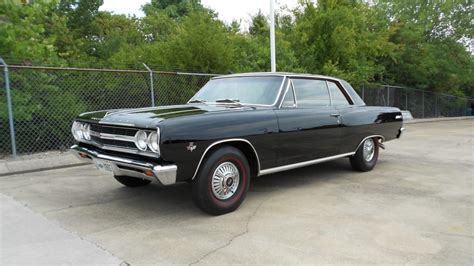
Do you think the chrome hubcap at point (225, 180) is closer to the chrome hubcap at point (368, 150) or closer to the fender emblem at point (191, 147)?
the fender emblem at point (191, 147)

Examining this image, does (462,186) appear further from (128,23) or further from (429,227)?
(128,23)

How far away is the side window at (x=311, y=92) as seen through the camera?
5.69 meters

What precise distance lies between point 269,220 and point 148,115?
174 centimetres

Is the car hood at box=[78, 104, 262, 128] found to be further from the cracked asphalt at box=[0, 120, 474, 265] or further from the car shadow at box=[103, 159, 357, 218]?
the cracked asphalt at box=[0, 120, 474, 265]


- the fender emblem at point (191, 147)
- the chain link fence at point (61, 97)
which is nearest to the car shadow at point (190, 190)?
the fender emblem at point (191, 147)

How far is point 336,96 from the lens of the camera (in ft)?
21.0

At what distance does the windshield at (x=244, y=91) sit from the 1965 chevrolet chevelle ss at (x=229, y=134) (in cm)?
1

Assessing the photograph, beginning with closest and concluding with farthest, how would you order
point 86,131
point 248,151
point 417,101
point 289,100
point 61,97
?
point 248,151 → point 86,131 → point 289,100 → point 61,97 → point 417,101

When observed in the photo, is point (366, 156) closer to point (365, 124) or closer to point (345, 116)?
point (365, 124)

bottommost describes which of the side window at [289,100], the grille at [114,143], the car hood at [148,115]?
the grille at [114,143]

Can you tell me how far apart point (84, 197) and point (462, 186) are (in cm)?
534

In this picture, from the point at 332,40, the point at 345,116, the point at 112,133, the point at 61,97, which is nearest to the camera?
the point at 112,133

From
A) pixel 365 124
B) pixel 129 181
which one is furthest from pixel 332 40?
pixel 129 181

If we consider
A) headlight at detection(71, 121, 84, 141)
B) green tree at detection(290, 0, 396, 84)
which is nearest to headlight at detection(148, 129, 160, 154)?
headlight at detection(71, 121, 84, 141)
